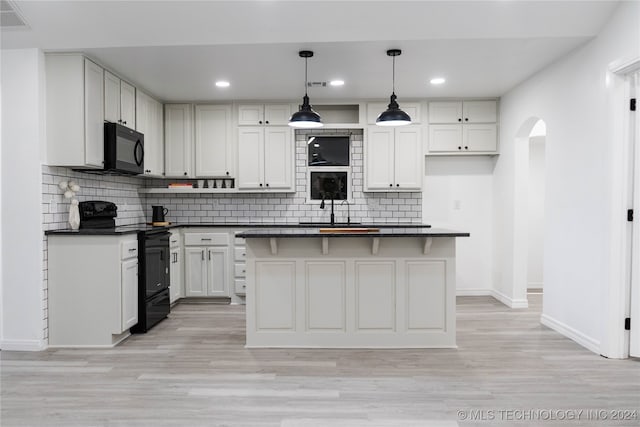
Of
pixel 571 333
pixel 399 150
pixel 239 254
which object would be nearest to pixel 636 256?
pixel 571 333

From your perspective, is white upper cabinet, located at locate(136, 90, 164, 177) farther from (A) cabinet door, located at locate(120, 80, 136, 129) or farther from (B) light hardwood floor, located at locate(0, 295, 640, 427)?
(B) light hardwood floor, located at locate(0, 295, 640, 427)

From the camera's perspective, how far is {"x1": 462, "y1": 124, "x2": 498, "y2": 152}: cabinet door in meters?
5.89

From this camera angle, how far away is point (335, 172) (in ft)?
20.3

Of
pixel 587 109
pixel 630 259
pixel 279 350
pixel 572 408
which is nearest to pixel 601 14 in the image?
pixel 587 109

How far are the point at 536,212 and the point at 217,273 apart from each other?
4.71m

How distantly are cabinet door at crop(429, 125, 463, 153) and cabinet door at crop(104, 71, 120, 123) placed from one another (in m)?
3.88

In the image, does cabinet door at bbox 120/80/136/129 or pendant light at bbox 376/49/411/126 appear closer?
pendant light at bbox 376/49/411/126

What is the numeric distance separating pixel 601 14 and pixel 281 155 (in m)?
3.78

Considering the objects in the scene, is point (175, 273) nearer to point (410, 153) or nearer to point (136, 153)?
point (136, 153)

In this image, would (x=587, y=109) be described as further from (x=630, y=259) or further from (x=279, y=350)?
(x=279, y=350)

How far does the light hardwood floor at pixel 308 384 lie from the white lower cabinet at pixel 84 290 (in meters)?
0.18

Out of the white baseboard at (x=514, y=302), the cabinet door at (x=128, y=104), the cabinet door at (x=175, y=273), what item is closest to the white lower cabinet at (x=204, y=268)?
the cabinet door at (x=175, y=273)

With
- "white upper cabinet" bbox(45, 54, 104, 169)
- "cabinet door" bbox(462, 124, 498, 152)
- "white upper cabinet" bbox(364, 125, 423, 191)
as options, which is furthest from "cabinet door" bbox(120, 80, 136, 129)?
"cabinet door" bbox(462, 124, 498, 152)

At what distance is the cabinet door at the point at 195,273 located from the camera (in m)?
5.72
